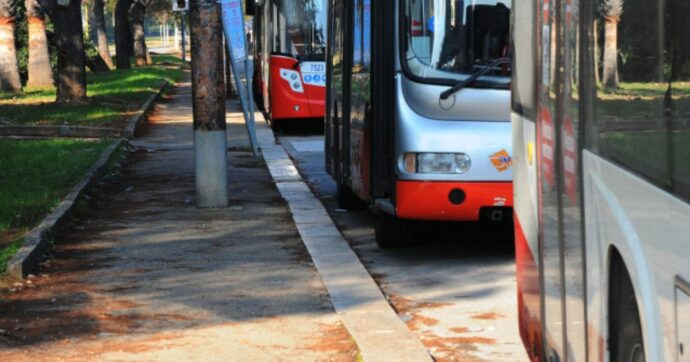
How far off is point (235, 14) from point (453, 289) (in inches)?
422

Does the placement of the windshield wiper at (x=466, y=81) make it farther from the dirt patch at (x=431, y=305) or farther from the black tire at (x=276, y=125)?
the black tire at (x=276, y=125)

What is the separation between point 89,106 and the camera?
2933 centimetres

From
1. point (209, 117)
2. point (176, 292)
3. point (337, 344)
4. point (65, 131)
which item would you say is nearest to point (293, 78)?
point (65, 131)

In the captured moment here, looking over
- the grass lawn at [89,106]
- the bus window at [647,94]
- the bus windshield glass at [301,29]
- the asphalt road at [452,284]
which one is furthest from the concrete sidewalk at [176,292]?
the grass lawn at [89,106]

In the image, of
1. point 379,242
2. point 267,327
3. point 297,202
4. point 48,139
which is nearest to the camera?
point 267,327

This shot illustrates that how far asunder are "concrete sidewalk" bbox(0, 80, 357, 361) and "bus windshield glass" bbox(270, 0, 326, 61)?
28.7 feet

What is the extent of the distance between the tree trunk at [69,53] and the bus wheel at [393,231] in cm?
1954

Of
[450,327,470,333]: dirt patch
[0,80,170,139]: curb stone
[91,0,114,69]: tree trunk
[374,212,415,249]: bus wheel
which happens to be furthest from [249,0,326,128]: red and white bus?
[91,0,114,69]: tree trunk

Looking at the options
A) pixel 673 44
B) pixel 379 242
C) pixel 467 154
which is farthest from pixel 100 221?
pixel 673 44

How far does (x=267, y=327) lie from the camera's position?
7863 millimetres

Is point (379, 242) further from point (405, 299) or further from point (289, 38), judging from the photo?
point (289, 38)

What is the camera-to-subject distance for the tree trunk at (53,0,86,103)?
95.9ft

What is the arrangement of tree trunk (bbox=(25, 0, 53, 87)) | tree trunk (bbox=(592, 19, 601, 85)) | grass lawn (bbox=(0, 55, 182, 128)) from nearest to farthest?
tree trunk (bbox=(592, 19, 601, 85)), grass lawn (bbox=(0, 55, 182, 128)), tree trunk (bbox=(25, 0, 53, 87))

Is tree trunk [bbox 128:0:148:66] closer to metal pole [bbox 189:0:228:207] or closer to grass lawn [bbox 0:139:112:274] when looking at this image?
grass lawn [bbox 0:139:112:274]
